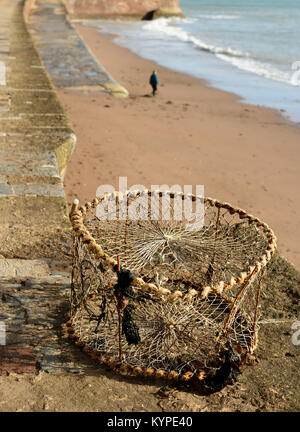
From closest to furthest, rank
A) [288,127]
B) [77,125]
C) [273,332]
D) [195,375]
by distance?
[195,375]
[273,332]
[77,125]
[288,127]

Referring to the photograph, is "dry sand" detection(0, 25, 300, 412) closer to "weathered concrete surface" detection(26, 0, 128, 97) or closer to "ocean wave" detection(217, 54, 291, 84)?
"weathered concrete surface" detection(26, 0, 128, 97)

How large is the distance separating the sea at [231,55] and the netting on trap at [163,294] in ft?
31.0

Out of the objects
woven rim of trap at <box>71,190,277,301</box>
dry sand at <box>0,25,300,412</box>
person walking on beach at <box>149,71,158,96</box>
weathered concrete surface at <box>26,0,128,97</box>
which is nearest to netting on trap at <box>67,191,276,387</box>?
woven rim of trap at <box>71,190,277,301</box>

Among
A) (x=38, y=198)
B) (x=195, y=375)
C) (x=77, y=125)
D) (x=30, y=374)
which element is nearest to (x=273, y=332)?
(x=195, y=375)

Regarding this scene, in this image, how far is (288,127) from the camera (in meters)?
12.5

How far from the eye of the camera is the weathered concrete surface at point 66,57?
14.5 meters

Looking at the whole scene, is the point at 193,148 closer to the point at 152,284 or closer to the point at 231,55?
the point at 152,284

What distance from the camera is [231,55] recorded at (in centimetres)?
2525

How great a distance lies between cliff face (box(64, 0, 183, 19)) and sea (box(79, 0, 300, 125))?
163cm

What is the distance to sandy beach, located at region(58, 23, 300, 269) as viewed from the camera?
8.41 metres

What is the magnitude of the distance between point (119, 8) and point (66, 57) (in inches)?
1149

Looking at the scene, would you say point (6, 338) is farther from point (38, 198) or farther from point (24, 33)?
point (24, 33)

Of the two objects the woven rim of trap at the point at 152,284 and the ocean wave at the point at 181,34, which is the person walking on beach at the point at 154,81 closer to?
the woven rim of trap at the point at 152,284

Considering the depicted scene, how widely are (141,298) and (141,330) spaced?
1.26 ft
